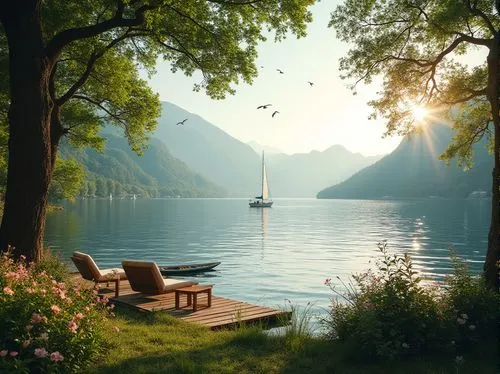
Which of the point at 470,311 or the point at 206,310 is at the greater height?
the point at 470,311

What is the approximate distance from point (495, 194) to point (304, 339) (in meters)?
5.53

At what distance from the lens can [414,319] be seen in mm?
9203

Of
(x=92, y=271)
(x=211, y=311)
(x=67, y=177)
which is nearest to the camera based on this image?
(x=211, y=311)

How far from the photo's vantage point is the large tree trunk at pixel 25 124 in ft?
42.1

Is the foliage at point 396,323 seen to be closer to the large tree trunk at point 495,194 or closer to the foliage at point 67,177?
Answer: the large tree trunk at point 495,194

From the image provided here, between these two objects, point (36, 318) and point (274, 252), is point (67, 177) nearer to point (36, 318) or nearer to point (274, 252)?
point (274, 252)

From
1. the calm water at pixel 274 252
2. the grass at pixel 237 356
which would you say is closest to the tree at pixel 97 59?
the grass at pixel 237 356

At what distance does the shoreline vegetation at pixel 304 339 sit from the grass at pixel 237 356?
2cm

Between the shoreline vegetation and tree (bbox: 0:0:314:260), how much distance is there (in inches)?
123

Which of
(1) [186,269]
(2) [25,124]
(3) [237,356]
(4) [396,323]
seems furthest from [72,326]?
(1) [186,269]

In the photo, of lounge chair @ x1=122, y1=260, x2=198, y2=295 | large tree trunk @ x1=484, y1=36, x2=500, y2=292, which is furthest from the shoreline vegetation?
lounge chair @ x1=122, y1=260, x2=198, y2=295

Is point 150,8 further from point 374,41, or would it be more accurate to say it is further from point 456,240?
point 456,240

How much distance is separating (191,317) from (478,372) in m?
7.66

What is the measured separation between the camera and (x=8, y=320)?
24.7ft
